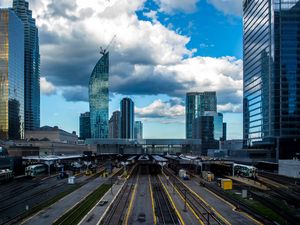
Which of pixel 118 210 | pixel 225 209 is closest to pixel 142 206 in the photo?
pixel 118 210

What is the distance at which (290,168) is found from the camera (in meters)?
130

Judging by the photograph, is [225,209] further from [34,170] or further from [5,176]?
[34,170]

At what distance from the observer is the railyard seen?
6469 cm

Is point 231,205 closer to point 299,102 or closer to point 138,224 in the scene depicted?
point 138,224

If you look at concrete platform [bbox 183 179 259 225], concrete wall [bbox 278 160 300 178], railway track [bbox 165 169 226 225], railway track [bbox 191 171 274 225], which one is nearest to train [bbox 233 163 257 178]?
concrete wall [bbox 278 160 300 178]

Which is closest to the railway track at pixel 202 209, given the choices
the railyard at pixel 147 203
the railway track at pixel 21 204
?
the railyard at pixel 147 203

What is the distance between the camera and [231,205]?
78000 mm

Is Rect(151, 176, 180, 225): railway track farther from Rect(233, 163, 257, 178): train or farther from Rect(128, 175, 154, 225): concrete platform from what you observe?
Rect(233, 163, 257, 178): train

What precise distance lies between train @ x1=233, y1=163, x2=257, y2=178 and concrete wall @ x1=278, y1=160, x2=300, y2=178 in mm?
11402

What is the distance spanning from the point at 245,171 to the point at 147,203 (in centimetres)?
6114

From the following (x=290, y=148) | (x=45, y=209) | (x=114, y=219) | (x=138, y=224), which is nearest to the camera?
(x=138, y=224)

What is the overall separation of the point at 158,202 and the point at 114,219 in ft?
61.5

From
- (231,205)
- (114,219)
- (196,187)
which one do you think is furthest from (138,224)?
(196,187)

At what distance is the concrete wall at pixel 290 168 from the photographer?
125 metres
